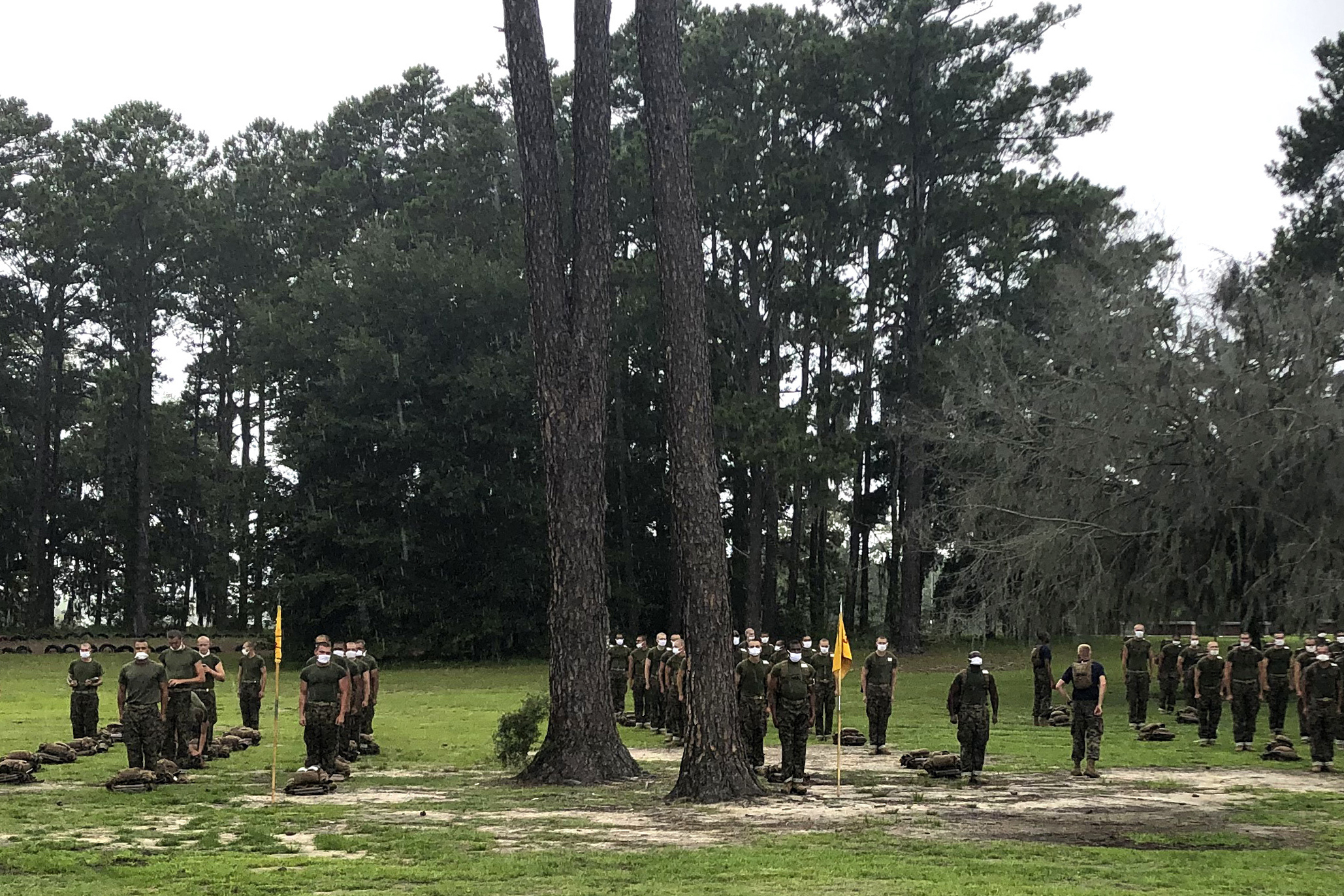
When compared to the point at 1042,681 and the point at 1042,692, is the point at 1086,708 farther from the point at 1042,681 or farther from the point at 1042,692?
the point at 1042,692

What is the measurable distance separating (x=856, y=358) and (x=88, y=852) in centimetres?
4885

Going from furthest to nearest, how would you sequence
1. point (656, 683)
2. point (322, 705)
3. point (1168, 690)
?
point (1168, 690) < point (656, 683) < point (322, 705)

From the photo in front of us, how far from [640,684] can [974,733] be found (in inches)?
462

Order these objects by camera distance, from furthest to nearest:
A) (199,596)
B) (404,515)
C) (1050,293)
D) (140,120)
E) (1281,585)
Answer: (199,596), (140,120), (404,515), (1050,293), (1281,585)

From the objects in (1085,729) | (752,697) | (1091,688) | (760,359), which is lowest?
(1085,729)

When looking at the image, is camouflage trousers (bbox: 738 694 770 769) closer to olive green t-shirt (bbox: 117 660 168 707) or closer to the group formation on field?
the group formation on field

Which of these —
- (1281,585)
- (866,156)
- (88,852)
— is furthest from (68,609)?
(88,852)

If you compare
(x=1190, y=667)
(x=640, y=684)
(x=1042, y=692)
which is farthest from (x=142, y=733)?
(x=1190, y=667)

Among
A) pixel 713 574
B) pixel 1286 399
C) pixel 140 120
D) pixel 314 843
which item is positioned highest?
pixel 140 120

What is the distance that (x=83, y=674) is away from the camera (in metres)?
23.8

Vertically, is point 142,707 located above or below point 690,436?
below

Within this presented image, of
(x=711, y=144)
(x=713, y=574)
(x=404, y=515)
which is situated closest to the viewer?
(x=713, y=574)

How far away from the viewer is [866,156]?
52094 millimetres

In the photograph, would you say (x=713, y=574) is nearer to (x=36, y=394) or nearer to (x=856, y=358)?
(x=856, y=358)
